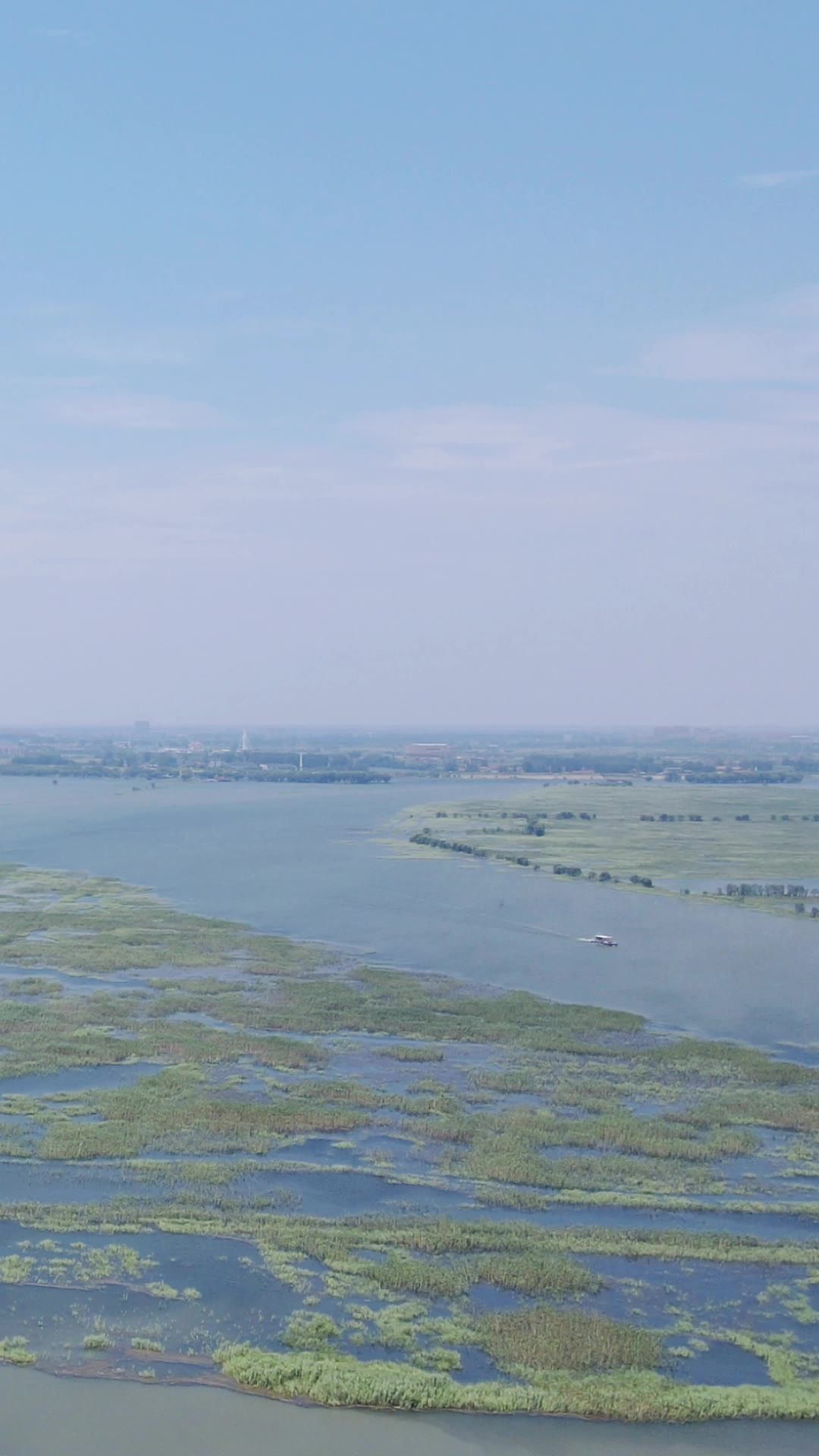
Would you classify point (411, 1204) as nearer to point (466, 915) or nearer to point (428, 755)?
point (466, 915)

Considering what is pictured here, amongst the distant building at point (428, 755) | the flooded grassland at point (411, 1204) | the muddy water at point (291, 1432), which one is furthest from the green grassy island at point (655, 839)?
the distant building at point (428, 755)

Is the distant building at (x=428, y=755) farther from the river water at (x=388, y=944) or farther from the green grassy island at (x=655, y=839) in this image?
the river water at (x=388, y=944)

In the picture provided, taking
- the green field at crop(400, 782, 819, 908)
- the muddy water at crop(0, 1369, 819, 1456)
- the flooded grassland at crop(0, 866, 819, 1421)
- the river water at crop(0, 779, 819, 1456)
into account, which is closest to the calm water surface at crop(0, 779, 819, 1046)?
the river water at crop(0, 779, 819, 1456)

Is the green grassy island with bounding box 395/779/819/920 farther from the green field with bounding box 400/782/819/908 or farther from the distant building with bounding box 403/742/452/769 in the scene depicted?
the distant building with bounding box 403/742/452/769

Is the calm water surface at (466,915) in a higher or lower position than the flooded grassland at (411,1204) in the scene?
higher

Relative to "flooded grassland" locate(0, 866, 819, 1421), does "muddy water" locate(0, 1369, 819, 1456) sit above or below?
below
